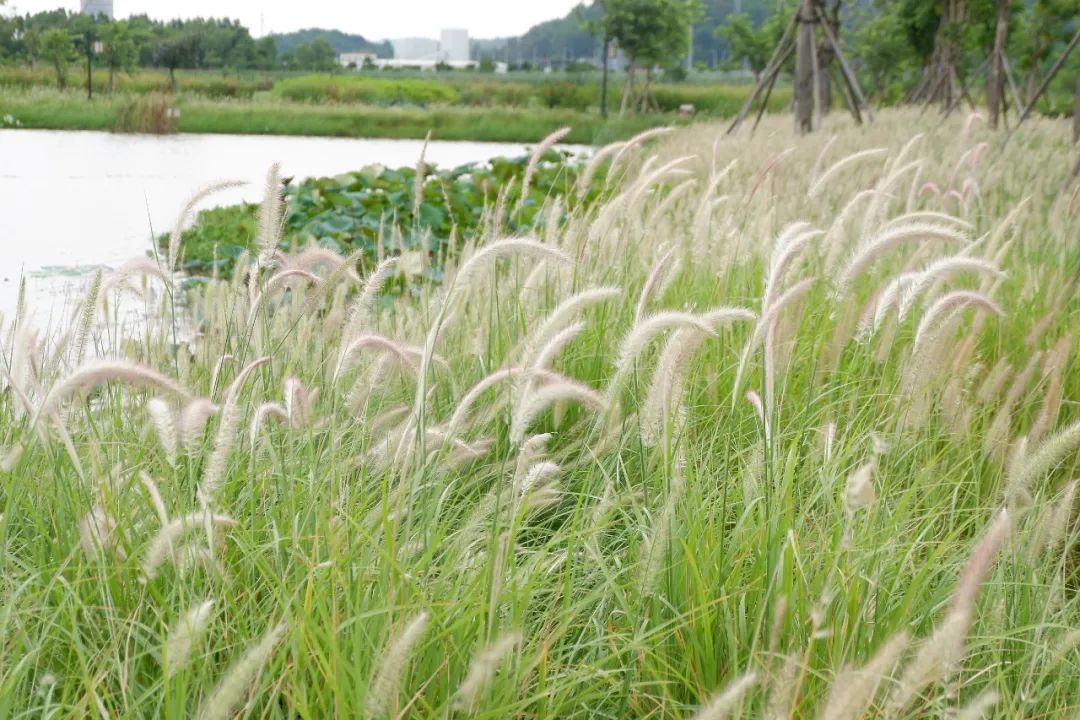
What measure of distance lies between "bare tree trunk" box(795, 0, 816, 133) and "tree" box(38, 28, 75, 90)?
19.3 meters

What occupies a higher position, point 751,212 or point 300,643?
point 751,212

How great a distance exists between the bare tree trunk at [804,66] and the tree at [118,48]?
66.9 ft

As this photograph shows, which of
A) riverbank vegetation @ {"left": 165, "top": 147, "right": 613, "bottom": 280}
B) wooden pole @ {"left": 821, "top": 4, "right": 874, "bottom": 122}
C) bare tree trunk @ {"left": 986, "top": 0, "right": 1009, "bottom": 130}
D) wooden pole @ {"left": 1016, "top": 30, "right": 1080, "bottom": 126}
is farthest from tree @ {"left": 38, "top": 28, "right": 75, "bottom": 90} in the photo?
wooden pole @ {"left": 1016, "top": 30, "right": 1080, "bottom": 126}

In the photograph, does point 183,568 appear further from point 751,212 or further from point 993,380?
point 751,212

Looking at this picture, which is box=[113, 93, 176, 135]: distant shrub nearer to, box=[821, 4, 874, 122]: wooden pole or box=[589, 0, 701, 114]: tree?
box=[821, 4, 874, 122]: wooden pole

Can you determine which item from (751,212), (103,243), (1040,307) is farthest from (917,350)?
(103,243)

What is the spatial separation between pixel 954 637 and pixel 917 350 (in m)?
0.83

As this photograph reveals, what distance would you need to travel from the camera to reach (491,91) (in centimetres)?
4047

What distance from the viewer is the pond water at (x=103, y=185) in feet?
19.9

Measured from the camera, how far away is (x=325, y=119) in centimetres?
2703

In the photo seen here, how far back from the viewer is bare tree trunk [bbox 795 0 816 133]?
10117mm

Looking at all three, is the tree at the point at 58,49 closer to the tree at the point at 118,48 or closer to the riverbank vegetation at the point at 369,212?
the tree at the point at 118,48

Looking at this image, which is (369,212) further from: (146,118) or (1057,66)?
(146,118)

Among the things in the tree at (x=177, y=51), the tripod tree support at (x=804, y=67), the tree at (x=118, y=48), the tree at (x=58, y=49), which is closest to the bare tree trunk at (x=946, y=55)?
the tripod tree support at (x=804, y=67)
